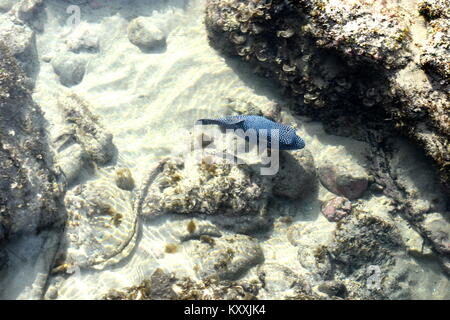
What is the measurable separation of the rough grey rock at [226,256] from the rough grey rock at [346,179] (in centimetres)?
161

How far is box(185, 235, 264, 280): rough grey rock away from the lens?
414 centimetres

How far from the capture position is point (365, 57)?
404 centimetres

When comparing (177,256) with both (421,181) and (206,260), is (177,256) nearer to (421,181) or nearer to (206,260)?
(206,260)

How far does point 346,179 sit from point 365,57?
184 centimetres

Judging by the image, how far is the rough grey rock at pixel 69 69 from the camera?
6.61 m

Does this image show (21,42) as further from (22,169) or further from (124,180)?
(124,180)

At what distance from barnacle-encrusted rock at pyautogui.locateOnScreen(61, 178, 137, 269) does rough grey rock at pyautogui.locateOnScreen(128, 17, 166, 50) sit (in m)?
3.59

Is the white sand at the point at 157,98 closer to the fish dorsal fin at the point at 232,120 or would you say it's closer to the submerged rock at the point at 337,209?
the submerged rock at the point at 337,209

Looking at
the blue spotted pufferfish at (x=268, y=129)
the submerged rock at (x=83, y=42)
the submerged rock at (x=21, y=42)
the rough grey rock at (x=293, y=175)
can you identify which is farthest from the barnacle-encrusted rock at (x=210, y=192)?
the submerged rock at (x=21, y=42)

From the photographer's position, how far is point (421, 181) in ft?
15.0

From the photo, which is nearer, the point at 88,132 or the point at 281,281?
the point at 281,281

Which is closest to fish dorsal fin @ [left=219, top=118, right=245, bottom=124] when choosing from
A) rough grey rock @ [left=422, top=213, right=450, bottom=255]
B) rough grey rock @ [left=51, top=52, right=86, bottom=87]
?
rough grey rock @ [left=422, top=213, right=450, bottom=255]

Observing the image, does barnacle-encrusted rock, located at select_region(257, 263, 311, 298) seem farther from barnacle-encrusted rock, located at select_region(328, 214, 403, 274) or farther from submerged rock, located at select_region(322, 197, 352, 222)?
submerged rock, located at select_region(322, 197, 352, 222)

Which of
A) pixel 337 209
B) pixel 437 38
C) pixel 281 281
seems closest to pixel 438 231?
pixel 337 209
